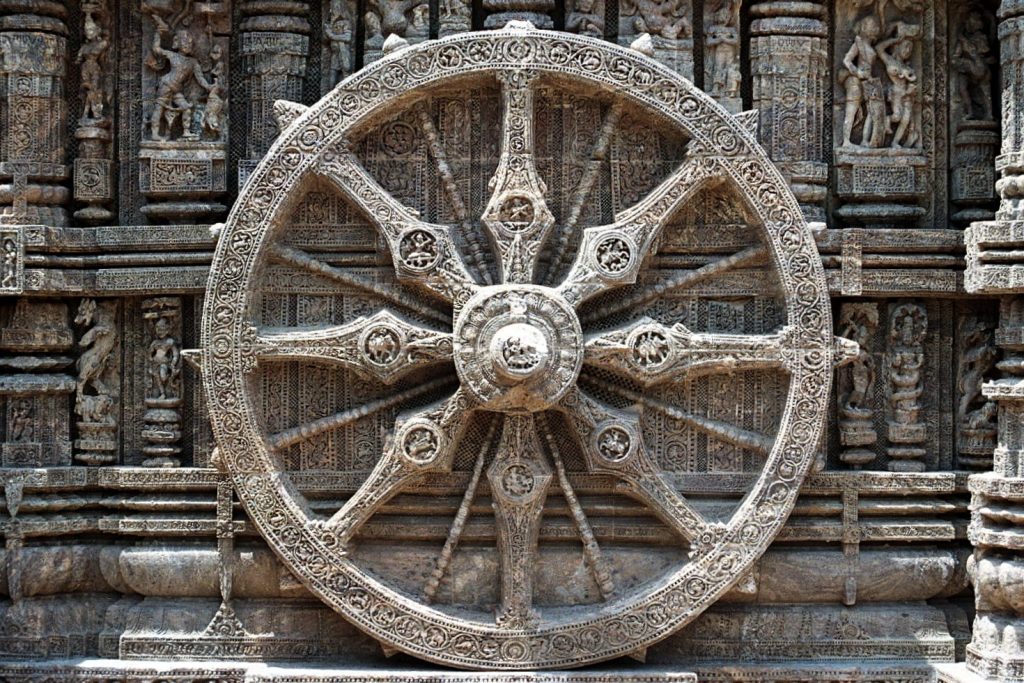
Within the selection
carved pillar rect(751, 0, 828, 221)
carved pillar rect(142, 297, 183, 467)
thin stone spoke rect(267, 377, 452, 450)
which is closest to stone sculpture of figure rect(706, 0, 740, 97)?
carved pillar rect(751, 0, 828, 221)

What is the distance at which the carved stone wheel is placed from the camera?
25.2ft

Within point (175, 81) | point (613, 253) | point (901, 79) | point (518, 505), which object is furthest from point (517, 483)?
point (901, 79)

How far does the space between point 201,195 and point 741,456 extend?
11.3 ft

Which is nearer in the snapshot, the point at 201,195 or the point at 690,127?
the point at 690,127

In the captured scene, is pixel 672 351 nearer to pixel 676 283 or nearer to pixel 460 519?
pixel 676 283

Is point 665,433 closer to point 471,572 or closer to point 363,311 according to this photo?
point 471,572

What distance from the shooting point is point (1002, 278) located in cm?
777

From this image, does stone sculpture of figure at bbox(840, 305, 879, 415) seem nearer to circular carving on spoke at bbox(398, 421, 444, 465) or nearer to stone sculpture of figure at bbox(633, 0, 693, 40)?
stone sculpture of figure at bbox(633, 0, 693, 40)

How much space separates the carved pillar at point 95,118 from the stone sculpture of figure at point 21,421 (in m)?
1.13

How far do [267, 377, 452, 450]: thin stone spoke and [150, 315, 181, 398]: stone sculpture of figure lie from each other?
0.75 m

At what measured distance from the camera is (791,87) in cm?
817

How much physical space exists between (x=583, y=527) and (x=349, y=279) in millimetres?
1889

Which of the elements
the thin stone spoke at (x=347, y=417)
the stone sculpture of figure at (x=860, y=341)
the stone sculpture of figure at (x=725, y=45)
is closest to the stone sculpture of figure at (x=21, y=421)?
the thin stone spoke at (x=347, y=417)

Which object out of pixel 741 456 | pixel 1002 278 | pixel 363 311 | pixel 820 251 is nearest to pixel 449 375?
pixel 363 311
